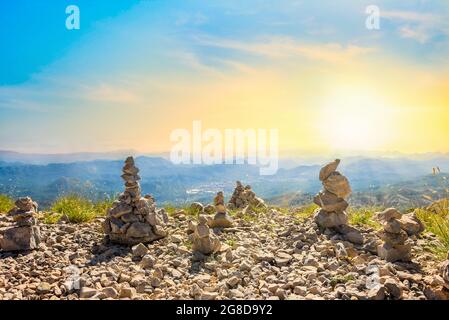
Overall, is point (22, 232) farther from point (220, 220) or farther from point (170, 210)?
point (170, 210)

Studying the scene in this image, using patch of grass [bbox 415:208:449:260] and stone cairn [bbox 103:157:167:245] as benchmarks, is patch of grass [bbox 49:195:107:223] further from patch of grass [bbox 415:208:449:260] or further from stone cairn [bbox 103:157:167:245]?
patch of grass [bbox 415:208:449:260]

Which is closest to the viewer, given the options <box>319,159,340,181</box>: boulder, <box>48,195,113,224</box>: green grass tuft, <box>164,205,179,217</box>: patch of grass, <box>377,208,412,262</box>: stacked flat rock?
Result: <box>377,208,412,262</box>: stacked flat rock

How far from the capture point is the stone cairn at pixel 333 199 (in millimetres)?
10453

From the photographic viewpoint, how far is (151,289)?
7527 mm

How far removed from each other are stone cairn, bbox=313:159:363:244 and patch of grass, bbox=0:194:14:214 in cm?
922

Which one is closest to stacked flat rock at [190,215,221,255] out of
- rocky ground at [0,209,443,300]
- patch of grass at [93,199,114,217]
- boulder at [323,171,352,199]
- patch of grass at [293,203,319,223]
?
rocky ground at [0,209,443,300]

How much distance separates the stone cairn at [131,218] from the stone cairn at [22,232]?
1.58m

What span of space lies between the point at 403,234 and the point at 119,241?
6252mm

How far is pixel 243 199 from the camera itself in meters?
14.4

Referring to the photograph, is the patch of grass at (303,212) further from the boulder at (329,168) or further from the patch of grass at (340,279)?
the patch of grass at (340,279)

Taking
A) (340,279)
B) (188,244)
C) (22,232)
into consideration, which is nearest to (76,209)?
(22,232)

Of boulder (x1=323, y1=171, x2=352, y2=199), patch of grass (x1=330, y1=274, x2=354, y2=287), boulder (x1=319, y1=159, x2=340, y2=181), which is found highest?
boulder (x1=319, y1=159, x2=340, y2=181)

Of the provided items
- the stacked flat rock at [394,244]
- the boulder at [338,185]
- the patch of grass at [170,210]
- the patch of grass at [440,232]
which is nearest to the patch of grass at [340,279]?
the stacked flat rock at [394,244]

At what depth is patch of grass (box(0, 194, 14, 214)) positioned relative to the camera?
13130 millimetres
